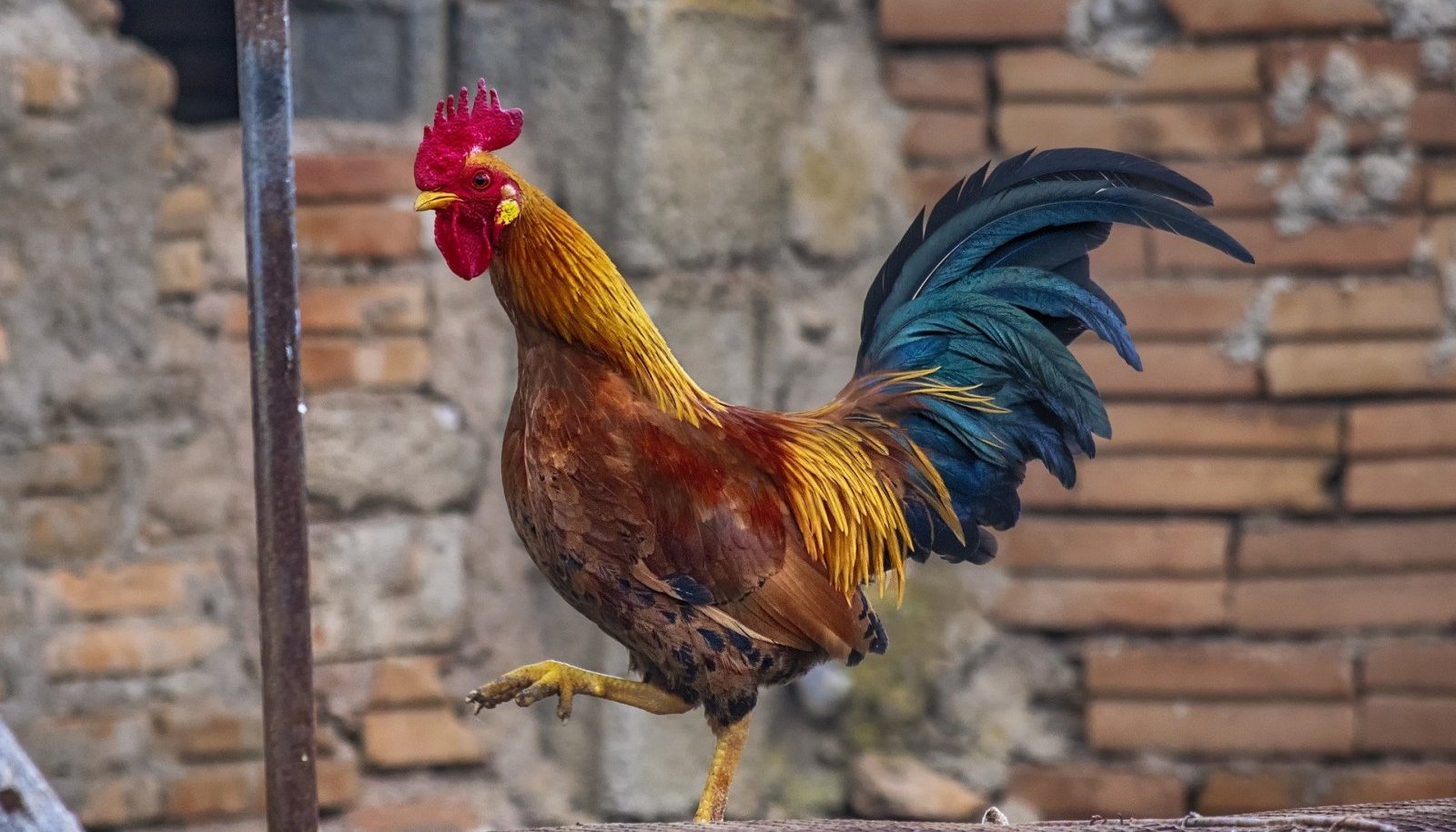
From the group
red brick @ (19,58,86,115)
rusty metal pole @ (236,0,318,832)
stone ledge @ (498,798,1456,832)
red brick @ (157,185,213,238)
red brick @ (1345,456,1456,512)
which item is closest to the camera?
rusty metal pole @ (236,0,318,832)

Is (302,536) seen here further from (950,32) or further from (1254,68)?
(1254,68)

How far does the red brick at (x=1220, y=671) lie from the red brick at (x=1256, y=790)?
0.13 m

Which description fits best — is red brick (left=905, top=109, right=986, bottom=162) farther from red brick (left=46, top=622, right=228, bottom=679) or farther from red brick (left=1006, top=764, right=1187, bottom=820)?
red brick (left=46, top=622, right=228, bottom=679)

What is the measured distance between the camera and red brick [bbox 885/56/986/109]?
2.45 meters

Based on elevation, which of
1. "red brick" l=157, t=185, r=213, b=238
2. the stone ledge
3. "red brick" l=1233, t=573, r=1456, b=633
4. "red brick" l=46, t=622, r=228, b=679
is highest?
"red brick" l=157, t=185, r=213, b=238

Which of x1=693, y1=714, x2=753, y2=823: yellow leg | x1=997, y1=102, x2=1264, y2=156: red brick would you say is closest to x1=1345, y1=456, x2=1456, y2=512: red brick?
x1=997, y1=102, x2=1264, y2=156: red brick

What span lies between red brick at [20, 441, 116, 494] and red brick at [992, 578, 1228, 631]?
1425 mm

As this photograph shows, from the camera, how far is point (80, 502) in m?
2.29

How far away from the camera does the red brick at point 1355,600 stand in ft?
8.03

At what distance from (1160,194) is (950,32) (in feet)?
3.11

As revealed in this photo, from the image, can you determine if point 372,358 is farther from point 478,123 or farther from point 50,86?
point 478,123

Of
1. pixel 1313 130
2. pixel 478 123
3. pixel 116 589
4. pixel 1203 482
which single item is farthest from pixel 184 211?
pixel 1313 130

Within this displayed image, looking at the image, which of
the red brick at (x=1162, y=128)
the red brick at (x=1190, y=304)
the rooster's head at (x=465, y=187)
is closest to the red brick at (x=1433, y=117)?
the red brick at (x=1162, y=128)

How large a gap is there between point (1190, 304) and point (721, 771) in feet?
4.28
